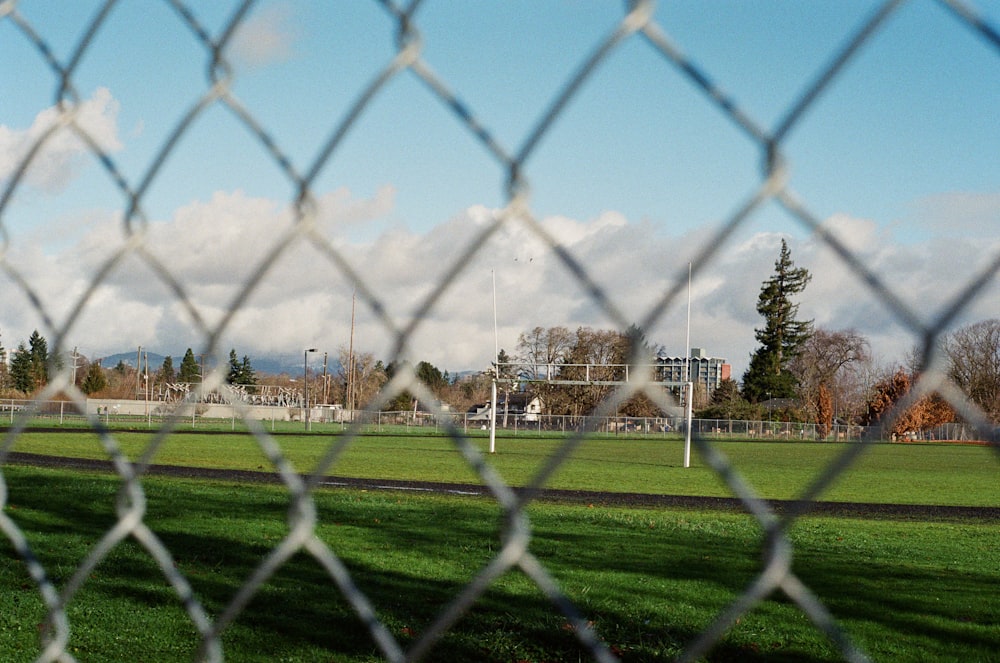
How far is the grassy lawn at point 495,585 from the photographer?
5.41 m

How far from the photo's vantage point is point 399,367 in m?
0.91

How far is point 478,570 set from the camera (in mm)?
7508

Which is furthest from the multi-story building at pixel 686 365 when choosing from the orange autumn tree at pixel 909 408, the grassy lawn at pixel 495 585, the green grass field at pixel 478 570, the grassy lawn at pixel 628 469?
the grassy lawn at pixel 628 469

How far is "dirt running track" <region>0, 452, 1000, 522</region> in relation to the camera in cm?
1470

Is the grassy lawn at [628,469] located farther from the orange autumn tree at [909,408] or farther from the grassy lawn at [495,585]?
the orange autumn tree at [909,408]

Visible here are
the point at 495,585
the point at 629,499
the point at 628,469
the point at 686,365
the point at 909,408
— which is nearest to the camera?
the point at 909,408

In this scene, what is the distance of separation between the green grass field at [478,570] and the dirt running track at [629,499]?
119 centimetres

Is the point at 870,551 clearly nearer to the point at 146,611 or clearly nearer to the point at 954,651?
the point at 954,651

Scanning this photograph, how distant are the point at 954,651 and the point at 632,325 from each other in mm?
5606

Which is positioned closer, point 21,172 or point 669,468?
point 21,172

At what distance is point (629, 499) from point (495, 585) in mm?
9395

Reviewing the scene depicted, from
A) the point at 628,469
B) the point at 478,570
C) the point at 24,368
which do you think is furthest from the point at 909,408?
the point at 24,368

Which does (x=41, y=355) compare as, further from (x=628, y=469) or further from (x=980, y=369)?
(x=628, y=469)

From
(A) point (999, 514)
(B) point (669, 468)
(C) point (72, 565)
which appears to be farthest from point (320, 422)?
(C) point (72, 565)
